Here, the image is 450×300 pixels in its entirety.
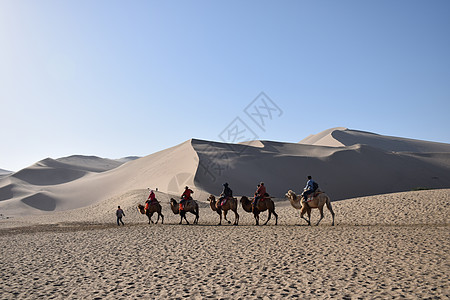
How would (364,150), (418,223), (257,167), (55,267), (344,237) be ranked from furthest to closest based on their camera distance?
(364,150)
(257,167)
(418,223)
(344,237)
(55,267)

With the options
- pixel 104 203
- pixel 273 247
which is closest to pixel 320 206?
pixel 273 247

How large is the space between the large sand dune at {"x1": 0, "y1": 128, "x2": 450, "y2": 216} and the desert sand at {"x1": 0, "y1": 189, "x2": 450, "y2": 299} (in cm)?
2318

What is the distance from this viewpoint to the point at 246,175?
50.2 metres

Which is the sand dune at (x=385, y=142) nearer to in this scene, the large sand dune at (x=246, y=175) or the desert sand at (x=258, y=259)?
the large sand dune at (x=246, y=175)

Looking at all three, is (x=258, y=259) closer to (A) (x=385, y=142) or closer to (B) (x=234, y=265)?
(B) (x=234, y=265)

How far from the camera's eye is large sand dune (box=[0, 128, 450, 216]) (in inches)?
1784

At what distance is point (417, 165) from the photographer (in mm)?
62406

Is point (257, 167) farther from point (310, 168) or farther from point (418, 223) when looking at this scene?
point (418, 223)

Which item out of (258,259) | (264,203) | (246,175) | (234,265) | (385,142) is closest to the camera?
(234,265)

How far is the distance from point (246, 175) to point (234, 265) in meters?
41.7

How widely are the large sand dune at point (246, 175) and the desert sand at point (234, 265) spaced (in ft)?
76.0

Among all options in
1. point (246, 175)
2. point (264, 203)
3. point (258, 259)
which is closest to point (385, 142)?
point (246, 175)

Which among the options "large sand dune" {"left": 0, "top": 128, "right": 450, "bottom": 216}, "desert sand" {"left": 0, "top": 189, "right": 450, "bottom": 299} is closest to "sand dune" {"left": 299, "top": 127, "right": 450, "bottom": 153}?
"large sand dune" {"left": 0, "top": 128, "right": 450, "bottom": 216}

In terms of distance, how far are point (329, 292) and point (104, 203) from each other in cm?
3161
